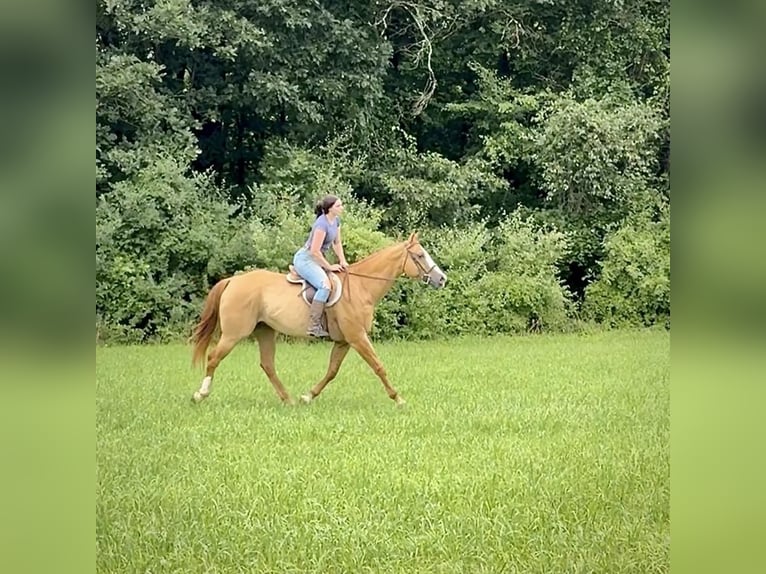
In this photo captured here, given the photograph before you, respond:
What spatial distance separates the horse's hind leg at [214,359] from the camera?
4.14 m

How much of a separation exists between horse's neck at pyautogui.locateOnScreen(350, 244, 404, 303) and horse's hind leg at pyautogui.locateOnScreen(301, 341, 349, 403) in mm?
311

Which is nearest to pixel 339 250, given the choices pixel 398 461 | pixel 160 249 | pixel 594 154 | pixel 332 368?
pixel 332 368

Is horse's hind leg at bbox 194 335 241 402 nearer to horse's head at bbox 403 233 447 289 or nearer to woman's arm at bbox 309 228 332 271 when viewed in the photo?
woman's arm at bbox 309 228 332 271

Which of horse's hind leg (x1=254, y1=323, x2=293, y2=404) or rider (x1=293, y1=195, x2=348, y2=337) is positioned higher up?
rider (x1=293, y1=195, x2=348, y2=337)

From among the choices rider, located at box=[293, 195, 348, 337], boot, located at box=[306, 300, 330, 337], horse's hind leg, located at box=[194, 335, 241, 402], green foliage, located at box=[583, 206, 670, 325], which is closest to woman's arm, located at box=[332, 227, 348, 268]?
rider, located at box=[293, 195, 348, 337]

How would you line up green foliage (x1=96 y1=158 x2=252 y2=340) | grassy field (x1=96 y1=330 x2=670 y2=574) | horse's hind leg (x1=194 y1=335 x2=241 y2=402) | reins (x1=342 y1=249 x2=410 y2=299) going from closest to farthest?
grassy field (x1=96 y1=330 x2=670 y2=574) < green foliage (x1=96 y1=158 x2=252 y2=340) < horse's hind leg (x1=194 y1=335 x2=241 y2=402) < reins (x1=342 y1=249 x2=410 y2=299)

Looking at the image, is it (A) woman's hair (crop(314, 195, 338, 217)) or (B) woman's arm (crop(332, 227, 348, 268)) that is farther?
(B) woman's arm (crop(332, 227, 348, 268))

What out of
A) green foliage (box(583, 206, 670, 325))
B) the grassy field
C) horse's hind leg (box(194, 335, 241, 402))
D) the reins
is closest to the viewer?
the grassy field

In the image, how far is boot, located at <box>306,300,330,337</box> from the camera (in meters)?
4.51

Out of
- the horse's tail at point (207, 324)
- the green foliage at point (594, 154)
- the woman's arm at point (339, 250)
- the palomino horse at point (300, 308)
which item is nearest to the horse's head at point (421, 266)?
the palomino horse at point (300, 308)

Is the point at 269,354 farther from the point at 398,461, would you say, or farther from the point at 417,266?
the point at 398,461

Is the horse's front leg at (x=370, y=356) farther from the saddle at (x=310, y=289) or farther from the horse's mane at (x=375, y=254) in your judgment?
the horse's mane at (x=375, y=254)
